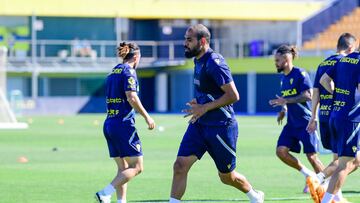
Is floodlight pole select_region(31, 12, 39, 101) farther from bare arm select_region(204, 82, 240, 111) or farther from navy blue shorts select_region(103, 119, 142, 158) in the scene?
bare arm select_region(204, 82, 240, 111)

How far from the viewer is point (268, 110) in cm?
5403

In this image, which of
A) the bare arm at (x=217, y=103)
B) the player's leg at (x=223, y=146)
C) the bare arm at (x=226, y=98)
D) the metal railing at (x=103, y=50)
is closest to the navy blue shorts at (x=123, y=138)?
the player's leg at (x=223, y=146)

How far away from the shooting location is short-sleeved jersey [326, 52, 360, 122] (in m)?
11.5

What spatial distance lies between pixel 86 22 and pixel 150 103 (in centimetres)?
642

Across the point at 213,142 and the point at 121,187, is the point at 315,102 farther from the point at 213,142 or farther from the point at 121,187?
the point at 121,187

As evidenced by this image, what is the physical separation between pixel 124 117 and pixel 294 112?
3.21 m

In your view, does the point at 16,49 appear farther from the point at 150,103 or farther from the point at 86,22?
the point at 150,103

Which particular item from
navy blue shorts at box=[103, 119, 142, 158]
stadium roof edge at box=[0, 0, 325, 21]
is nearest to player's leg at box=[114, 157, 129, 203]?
navy blue shorts at box=[103, 119, 142, 158]

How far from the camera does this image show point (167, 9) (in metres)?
63.1

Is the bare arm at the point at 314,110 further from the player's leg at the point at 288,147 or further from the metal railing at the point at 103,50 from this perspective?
the metal railing at the point at 103,50

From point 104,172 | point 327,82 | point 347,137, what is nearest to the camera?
point 347,137

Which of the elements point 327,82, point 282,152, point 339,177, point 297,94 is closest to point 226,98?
point 339,177

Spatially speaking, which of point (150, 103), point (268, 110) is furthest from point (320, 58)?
point (150, 103)

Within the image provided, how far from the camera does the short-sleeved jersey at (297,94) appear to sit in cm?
1462
